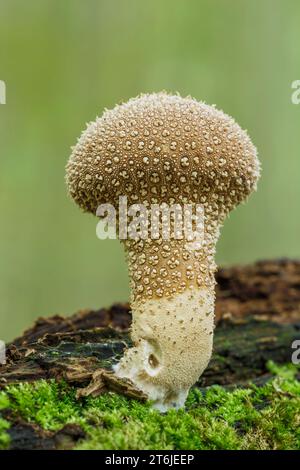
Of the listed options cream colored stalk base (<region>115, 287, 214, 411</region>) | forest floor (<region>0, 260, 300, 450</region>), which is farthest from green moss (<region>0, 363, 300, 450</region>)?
cream colored stalk base (<region>115, 287, 214, 411</region>)

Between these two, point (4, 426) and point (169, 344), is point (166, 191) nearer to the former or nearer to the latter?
point (169, 344)

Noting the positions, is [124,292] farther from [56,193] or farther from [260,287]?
[260,287]

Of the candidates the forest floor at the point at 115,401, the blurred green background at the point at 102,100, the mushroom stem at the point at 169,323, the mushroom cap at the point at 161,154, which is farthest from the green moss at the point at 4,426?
the blurred green background at the point at 102,100

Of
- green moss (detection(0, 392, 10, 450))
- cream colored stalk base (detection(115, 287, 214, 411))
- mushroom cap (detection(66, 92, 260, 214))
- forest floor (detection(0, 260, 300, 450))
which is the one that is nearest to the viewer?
green moss (detection(0, 392, 10, 450))

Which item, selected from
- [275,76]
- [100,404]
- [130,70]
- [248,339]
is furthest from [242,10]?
[100,404]

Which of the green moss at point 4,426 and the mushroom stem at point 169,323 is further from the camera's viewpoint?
the mushroom stem at point 169,323

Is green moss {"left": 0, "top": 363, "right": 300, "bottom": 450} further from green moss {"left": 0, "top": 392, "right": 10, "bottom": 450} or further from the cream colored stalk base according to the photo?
the cream colored stalk base

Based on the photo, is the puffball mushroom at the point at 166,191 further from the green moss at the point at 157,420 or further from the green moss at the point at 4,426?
the green moss at the point at 4,426

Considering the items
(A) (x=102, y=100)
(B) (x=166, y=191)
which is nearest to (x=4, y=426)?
(B) (x=166, y=191)
